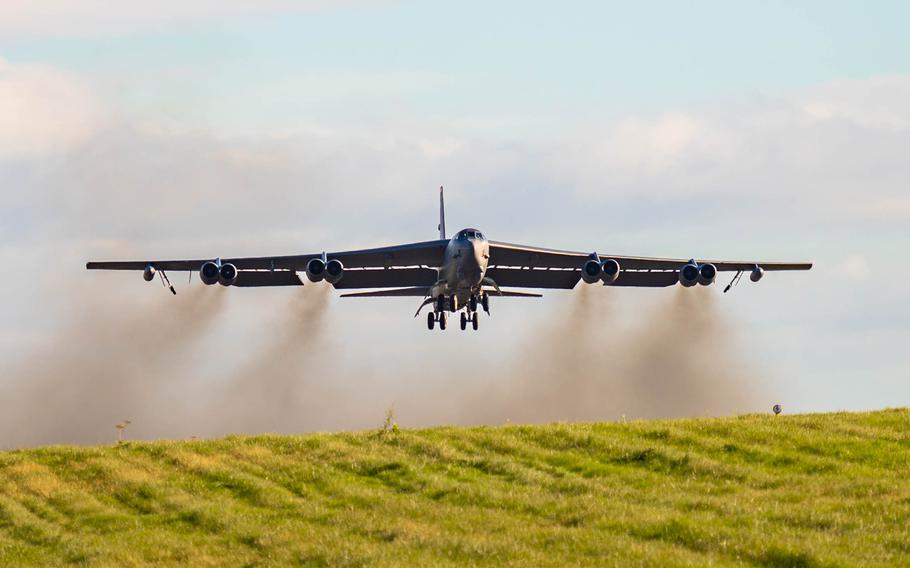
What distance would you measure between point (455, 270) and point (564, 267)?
30.0 feet

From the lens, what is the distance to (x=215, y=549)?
911 inches

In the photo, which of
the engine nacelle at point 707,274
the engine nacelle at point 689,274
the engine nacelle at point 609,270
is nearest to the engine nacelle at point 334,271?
→ the engine nacelle at point 609,270

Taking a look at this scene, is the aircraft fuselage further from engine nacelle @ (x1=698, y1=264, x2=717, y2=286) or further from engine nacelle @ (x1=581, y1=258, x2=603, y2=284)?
engine nacelle @ (x1=698, y1=264, x2=717, y2=286)

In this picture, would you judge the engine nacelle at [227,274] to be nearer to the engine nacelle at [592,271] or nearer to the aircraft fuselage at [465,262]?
the aircraft fuselage at [465,262]

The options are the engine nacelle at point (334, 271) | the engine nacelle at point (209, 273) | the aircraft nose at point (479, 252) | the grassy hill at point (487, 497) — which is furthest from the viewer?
the engine nacelle at point (334, 271)

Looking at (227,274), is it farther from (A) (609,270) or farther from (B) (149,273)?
(A) (609,270)

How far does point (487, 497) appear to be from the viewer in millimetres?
25797

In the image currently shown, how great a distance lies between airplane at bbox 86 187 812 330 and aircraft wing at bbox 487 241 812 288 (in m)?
0.04

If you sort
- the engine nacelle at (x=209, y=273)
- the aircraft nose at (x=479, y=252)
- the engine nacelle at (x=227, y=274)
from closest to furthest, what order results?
the aircraft nose at (x=479, y=252)
the engine nacelle at (x=209, y=273)
the engine nacelle at (x=227, y=274)

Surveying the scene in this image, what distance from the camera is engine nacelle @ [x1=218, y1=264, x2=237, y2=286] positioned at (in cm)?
5012

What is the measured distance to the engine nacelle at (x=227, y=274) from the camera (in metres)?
50.1

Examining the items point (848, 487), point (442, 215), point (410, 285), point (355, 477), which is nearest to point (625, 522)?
point (848, 487)

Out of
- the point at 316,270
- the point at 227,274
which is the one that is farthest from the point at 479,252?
the point at 227,274

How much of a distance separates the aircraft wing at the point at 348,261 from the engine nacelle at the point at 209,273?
2.83ft
